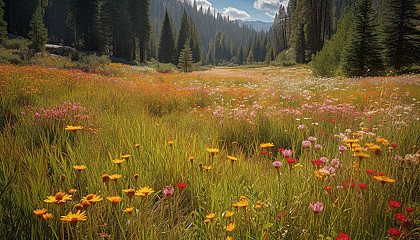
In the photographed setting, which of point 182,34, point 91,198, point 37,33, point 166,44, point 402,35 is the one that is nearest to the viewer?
point 91,198

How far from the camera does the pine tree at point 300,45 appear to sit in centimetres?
4028

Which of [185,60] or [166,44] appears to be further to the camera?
[166,44]

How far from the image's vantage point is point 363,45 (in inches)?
639

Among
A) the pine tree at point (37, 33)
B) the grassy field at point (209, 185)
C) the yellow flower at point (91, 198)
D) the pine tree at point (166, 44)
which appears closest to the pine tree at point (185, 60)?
the pine tree at point (166, 44)

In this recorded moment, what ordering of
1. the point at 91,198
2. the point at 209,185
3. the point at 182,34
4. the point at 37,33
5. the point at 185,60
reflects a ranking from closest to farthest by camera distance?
the point at 91,198 < the point at 209,185 < the point at 37,33 < the point at 185,60 < the point at 182,34

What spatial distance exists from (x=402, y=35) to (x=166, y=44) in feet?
129

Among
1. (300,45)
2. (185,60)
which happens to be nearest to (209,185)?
(185,60)

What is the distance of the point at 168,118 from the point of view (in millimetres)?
4637

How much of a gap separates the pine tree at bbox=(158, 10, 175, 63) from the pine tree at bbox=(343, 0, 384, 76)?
3585 centimetres

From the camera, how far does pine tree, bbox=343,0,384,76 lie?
1616cm

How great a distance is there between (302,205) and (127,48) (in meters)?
41.5

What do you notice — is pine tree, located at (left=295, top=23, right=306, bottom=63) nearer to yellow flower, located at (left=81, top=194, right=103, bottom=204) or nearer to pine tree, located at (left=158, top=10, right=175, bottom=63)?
pine tree, located at (left=158, top=10, right=175, bottom=63)

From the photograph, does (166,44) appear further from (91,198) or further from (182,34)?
(91,198)

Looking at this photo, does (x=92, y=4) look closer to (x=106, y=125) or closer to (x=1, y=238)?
(x=106, y=125)
